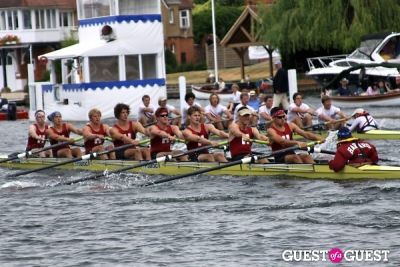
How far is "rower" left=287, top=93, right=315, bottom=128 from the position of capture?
2938cm

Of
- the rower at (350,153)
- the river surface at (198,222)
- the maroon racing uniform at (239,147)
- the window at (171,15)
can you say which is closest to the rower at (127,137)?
the river surface at (198,222)

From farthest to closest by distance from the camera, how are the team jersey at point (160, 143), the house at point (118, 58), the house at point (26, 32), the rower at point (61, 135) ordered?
the house at point (26, 32) < the house at point (118, 58) < the rower at point (61, 135) < the team jersey at point (160, 143)

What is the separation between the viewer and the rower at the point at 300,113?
29.4 meters

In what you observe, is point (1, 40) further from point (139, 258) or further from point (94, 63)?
point (139, 258)

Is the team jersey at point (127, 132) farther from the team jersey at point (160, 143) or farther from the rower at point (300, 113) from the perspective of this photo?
the rower at point (300, 113)

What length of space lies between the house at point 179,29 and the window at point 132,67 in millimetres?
42787

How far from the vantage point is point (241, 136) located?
22.1 metres

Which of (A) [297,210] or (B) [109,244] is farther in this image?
(A) [297,210]

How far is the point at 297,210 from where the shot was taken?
61.0 ft

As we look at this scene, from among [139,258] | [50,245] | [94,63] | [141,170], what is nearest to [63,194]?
[141,170]

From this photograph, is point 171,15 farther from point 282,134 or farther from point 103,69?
point 282,134

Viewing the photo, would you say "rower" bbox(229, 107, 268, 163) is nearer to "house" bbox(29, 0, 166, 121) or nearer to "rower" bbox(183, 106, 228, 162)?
"rower" bbox(183, 106, 228, 162)

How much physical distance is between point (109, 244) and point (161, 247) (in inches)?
34.2

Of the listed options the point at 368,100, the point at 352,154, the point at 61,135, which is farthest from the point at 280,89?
the point at 352,154
